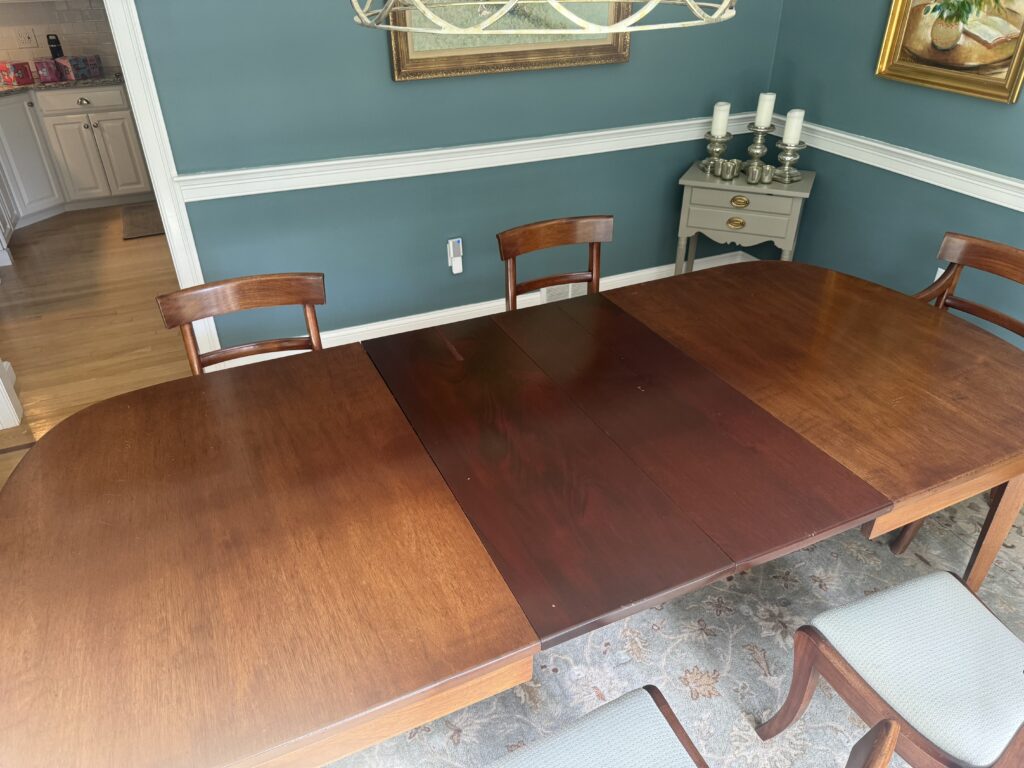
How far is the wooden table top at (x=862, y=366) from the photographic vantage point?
53.7 inches

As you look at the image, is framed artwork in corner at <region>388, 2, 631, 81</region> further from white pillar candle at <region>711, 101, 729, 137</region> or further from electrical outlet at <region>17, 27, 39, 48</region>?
→ electrical outlet at <region>17, 27, 39, 48</region>

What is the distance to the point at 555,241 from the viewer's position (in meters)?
2.15

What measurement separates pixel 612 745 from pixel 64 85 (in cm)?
549

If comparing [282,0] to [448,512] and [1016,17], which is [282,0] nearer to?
[448,512]

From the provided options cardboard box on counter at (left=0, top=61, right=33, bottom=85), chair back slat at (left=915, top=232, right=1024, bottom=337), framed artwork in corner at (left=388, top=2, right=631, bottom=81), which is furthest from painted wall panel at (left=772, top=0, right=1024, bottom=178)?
cardboard box on counter at (left=0, top=61, right=33, bottom=85)

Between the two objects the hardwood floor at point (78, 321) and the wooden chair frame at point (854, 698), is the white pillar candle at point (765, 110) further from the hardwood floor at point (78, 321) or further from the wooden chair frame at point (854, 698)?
the hardwood floor at point (78, 321)

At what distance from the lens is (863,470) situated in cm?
133

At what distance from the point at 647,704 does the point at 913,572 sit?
127 cm

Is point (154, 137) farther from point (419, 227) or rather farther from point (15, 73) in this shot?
point (15, 73)

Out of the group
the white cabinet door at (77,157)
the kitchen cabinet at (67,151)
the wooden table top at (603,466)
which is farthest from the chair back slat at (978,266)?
the white cabinet door at (77,157)

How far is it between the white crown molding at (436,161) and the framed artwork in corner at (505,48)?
0.30m

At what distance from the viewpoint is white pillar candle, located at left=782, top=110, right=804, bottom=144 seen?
9.68 feet

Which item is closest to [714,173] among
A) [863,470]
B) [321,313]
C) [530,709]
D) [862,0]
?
[862,0]

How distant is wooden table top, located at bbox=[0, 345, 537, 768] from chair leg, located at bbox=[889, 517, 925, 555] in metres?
1.53
